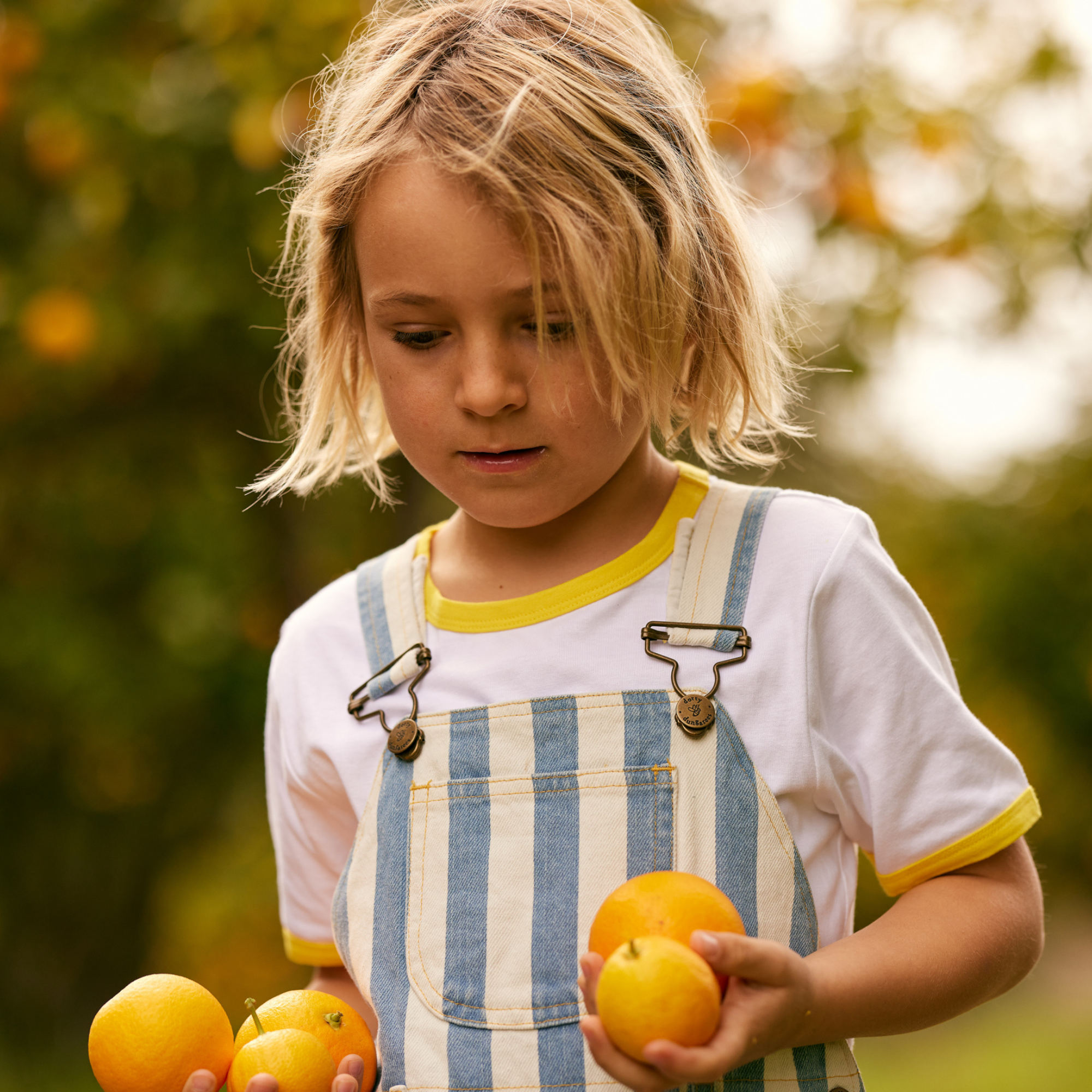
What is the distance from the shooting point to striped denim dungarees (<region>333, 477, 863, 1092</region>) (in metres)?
1.40

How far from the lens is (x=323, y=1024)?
1.48m

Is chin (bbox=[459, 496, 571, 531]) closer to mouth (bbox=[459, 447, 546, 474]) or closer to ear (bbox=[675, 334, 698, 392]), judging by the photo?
mouth (bbox=[459, 447, 546, 474])

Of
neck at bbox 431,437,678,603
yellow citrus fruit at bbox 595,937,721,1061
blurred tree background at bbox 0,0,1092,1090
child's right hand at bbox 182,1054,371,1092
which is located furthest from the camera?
blurred tree background at bbox 0,0,1092,1090

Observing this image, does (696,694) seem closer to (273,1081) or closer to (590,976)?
(590,976)

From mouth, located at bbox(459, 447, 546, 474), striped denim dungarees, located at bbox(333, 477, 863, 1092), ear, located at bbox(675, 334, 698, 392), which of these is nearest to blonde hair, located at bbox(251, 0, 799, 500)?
ear, located at bbox(675, 334, 698, 392)

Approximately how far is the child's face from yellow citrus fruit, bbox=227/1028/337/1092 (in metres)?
0.67

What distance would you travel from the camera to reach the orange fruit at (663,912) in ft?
3.92

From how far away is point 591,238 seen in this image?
4.56 feet

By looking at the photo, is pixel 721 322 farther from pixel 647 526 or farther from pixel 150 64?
pixel 150 64

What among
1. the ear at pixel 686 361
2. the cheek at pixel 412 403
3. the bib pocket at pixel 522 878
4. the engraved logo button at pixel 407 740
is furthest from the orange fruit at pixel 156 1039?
the ear at pixel 686 361

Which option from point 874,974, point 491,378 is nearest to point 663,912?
point 874,974

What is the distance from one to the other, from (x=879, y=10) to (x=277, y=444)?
204 cm

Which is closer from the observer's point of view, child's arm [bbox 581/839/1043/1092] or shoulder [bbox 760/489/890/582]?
child's arm [bbox 581/839/1043/1092]

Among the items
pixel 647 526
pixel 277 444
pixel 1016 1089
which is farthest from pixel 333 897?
pixel 1016 1089
